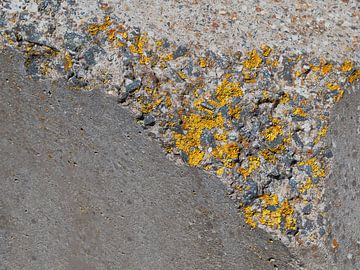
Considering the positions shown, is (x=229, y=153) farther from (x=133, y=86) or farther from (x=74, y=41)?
(x=74, y=41)

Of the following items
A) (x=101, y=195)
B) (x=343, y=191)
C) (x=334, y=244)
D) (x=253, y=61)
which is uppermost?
(x=253, y=61)

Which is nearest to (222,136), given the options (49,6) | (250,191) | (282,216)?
(250,191)

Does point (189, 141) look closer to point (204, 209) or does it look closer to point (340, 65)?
point (204, 209)

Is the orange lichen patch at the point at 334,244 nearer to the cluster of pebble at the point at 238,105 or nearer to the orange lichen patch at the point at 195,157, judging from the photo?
the cluster of pebble at the point at 238,105

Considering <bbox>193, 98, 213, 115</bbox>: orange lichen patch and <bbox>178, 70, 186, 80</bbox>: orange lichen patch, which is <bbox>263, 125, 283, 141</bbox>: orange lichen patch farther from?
<bbox>178, 70, 186, 80</bbox>: orange lichen patch

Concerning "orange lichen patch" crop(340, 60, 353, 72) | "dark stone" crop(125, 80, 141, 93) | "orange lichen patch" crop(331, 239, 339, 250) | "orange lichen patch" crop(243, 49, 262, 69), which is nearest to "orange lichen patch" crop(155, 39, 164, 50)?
"dark stone" crop(125, 80, 141, 93)

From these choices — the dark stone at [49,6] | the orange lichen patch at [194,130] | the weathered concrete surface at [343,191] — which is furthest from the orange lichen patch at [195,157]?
the dark stone at [49,6]
